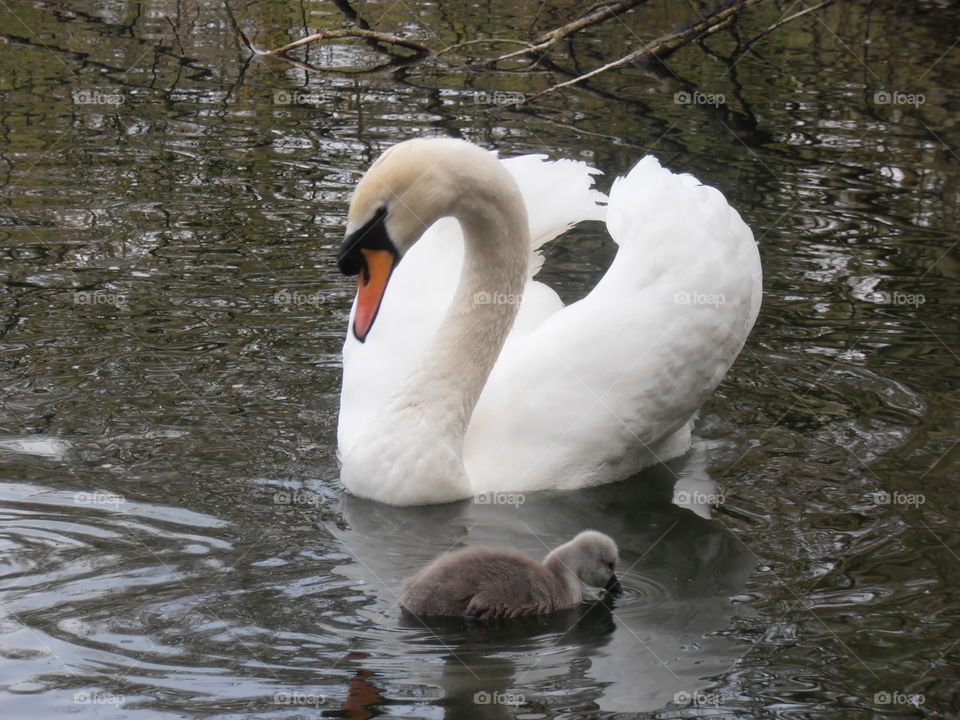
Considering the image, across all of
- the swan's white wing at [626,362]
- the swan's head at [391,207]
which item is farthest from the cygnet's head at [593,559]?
the swan's head at [391,207]

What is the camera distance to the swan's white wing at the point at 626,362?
5949mm

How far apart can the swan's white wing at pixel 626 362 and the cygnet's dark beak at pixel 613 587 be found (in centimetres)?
79

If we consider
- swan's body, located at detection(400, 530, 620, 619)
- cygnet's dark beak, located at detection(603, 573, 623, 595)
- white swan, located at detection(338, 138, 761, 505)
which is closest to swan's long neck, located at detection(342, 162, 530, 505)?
white swan, located at detection(338, 138, 761, 505)

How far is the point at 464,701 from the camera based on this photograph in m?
4.37

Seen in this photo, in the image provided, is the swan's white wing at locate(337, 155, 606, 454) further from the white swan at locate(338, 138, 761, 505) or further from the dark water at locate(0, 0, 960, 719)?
the dark water at locate(0, 0, 960, 719)

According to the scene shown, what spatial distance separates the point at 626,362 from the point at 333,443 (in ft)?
4.68

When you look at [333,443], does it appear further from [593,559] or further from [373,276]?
[593,559]

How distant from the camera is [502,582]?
4914mm

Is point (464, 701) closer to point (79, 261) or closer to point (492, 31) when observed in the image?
point (79, 261)

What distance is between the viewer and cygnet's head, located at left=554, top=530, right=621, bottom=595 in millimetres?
5133

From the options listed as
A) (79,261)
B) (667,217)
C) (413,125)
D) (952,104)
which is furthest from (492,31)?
(667,217)

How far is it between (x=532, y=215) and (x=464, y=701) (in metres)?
3.20

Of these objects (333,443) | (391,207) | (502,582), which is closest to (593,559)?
(502,582)

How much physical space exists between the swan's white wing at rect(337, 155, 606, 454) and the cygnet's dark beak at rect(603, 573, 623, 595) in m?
1.44
